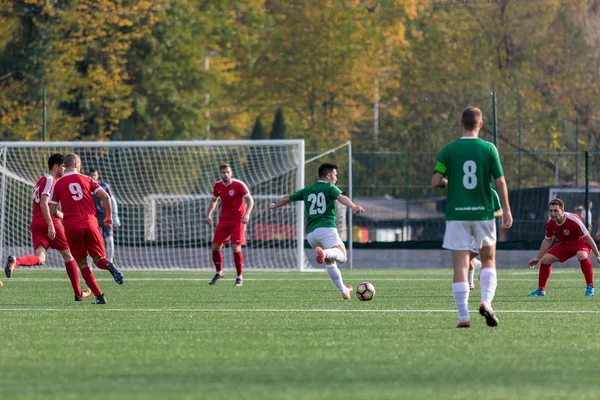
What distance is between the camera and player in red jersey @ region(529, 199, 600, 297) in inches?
614

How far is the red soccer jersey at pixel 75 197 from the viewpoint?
44.8 feet

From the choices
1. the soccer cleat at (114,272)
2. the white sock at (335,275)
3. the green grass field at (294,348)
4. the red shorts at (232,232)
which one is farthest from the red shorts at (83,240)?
the red shorts at (232,232)

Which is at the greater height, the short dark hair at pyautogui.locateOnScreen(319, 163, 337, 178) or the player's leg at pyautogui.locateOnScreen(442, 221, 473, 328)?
the short dark hair at pyautogui.locateOnScreen(319, 163, 337, 178)

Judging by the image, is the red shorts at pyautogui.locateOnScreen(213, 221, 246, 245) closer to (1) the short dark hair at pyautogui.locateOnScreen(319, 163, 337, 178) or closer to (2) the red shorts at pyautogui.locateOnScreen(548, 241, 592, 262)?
(1) the short dark hair at pyautogui.locateOnScreen(319, 163, 337, 178)

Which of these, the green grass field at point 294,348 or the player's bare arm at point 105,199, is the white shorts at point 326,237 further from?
the player's bare arm at point 105,199

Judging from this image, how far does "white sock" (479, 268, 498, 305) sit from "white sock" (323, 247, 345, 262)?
11.3 ft

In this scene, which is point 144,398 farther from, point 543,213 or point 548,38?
point 548,38

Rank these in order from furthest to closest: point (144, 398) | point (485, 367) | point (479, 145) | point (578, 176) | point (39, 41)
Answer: point (39, 41) < point (578, 176) < point (479, 145) < point (485, 367) < point (144, 398)

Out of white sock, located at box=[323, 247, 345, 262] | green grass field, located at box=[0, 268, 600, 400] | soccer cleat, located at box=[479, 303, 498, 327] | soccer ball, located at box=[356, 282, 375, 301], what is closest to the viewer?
green grass field, located at box=[0, 268, 600, 400]

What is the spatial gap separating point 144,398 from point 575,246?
35.0 feet

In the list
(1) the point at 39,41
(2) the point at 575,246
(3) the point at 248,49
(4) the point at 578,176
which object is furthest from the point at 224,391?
(3) the point at 248,49

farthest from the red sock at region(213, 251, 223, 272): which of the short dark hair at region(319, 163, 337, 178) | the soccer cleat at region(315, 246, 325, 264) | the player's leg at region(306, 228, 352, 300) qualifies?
the soccer cleat at region(315, 246, 325, 264)

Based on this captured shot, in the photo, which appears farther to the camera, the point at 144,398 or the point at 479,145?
the point at 479,145

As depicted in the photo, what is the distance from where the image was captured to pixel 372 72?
166ft
